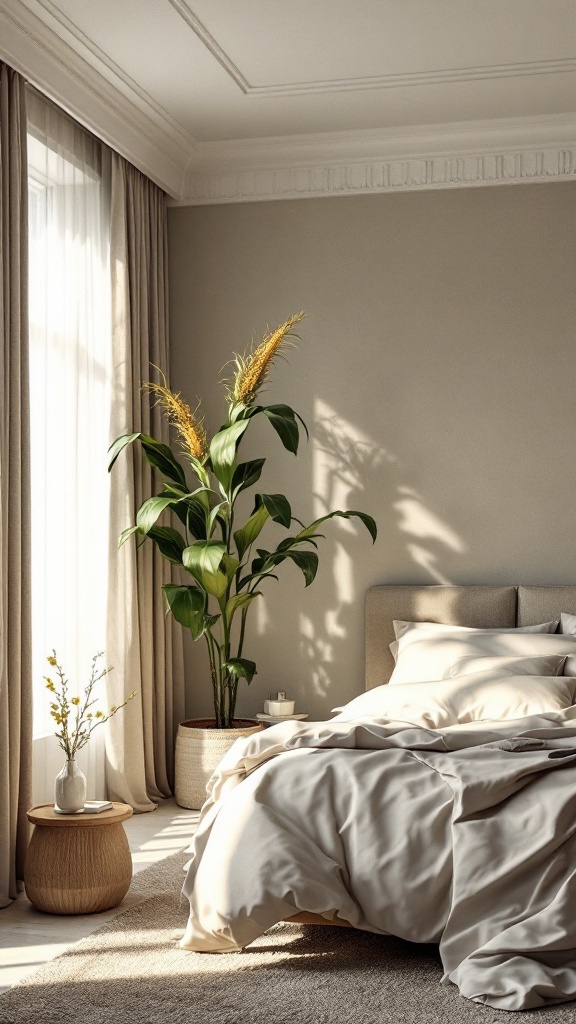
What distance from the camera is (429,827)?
3.01m

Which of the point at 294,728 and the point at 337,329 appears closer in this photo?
the point at 294,728

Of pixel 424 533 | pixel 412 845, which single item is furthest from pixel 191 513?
pixel 412 845

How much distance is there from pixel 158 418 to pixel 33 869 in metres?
2.47

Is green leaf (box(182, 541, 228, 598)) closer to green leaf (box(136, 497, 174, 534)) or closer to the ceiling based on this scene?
green leaf (box(136, 497, 174, 534))

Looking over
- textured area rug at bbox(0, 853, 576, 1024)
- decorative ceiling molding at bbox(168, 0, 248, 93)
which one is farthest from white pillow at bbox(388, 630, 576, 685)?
decorative ceiling molding at bbox(168, 0, 248, 93)

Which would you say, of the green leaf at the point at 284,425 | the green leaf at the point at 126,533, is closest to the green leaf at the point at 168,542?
the green leaf at the point at 126,533

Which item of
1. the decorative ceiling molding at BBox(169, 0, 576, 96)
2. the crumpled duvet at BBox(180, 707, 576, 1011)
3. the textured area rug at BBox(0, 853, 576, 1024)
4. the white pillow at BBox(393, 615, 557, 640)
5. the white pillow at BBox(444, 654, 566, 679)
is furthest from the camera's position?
the white pillow at BBox(393, 615, 557, 640)

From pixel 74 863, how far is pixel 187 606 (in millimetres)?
1476

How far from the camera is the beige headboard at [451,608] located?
16.4ft

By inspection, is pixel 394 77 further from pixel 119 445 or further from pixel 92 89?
pixel 119 445

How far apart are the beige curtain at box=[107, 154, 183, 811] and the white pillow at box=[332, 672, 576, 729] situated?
1181 mm

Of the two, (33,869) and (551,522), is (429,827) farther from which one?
(551,522)

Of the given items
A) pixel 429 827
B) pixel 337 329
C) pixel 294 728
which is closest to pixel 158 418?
pixel 337 329

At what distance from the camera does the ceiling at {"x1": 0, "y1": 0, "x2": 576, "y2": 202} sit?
406cm
